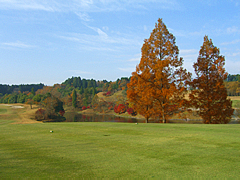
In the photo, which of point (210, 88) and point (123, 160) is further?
point (210, 88)

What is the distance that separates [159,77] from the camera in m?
19.2

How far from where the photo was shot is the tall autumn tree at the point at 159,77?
63.5 feet

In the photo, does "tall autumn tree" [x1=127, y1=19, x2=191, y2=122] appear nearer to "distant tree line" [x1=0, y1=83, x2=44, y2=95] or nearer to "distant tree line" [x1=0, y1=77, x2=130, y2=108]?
"distant tree line" [x1=0, y1=77, x2=130, y2=108]

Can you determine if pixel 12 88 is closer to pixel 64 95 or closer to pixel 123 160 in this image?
pixel 64 95

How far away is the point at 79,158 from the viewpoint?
5273 millimetres

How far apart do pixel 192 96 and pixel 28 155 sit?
17.2m

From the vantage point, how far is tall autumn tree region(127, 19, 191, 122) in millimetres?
19359

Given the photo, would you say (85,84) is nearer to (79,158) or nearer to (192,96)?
(192,96)

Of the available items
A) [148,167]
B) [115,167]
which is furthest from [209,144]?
[115,167]

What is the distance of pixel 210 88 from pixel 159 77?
523cm

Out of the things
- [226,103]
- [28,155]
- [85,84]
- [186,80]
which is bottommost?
[28,155]

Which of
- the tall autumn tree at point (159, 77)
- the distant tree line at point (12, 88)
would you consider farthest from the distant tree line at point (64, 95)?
the tall autumn tree at point (159, 77)

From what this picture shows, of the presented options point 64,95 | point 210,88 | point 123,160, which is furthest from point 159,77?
point 64,95

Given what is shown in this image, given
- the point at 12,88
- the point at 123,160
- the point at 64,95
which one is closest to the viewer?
the point at 123,160
